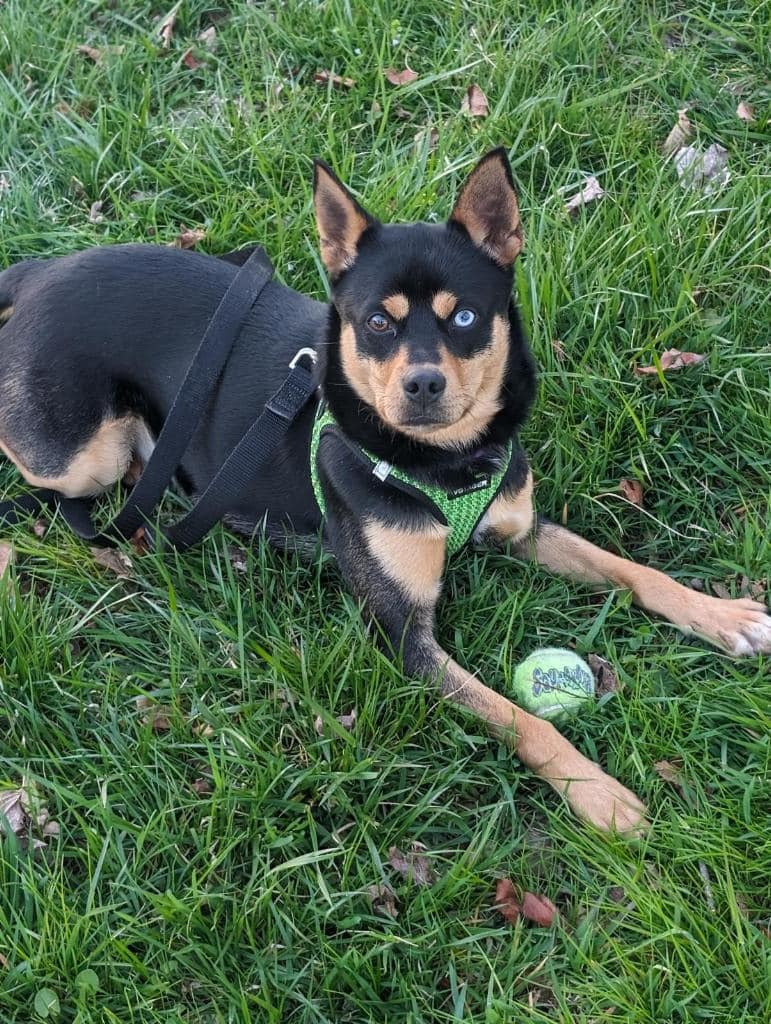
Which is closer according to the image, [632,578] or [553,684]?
[553,684]

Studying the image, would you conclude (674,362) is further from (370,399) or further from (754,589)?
(370,399)

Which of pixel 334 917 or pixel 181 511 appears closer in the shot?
pixel 334 917

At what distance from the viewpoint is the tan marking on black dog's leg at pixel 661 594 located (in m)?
3.28

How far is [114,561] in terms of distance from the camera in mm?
3752

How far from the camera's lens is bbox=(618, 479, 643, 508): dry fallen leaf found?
3791 millimetres

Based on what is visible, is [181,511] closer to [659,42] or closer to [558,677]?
[558,677]

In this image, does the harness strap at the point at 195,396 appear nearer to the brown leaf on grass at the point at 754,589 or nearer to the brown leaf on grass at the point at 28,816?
the brown leaf on grass at the point at 28,816

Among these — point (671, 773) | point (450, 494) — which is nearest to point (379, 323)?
point (450, 494)

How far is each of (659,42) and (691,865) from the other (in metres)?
3.96

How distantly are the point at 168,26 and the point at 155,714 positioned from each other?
4008 millimetres

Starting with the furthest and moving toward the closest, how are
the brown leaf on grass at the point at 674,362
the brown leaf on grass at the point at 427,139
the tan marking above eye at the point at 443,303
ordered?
the brown leaf on grass at the point at 427,139 → the brown leaf on grass at the point at 674,362 → the tan marking above eye at the point at 443,303

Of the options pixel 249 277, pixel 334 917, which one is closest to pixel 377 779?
pixel 334 917

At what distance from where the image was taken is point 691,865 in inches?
109

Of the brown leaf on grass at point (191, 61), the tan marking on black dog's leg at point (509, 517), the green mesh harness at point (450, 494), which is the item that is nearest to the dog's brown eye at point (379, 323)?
the green mesh harness at point (450, 494)
